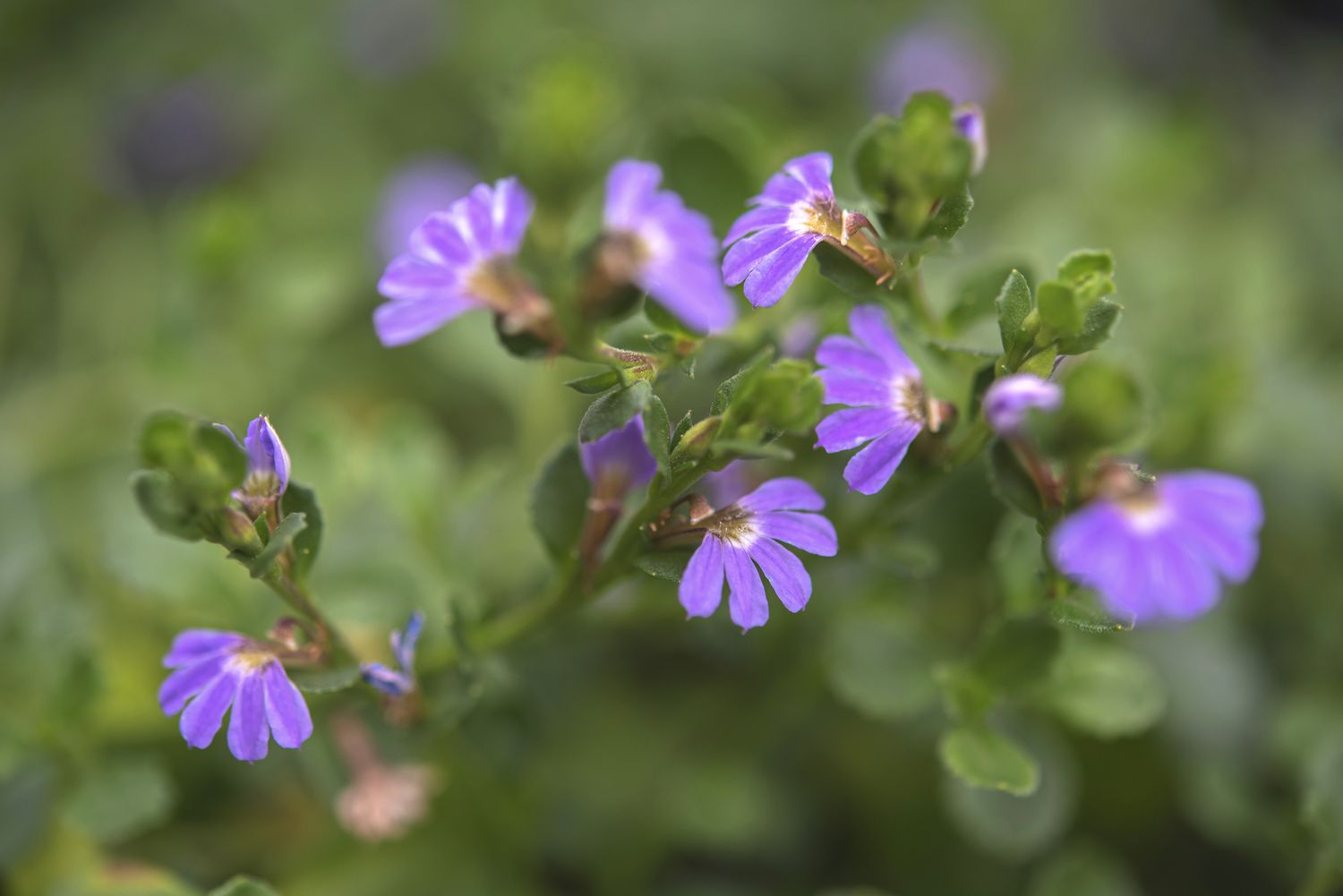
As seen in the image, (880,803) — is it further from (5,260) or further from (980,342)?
(5,260)

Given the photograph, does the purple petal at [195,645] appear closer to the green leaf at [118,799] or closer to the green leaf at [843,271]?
the green leaf at [118,799]

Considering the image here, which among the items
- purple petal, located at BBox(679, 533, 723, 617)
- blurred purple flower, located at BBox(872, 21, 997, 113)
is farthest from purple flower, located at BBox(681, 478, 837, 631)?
blurred purple flower, located at BBox(872, 21, 997, 113)

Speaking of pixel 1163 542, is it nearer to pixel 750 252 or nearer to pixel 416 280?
pixel 750 252

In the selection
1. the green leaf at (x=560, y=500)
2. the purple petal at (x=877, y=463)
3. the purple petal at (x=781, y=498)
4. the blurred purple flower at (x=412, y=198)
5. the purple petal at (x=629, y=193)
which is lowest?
the blurred purple flower at (x=412, y=198)

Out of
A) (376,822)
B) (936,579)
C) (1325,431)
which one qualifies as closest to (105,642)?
(376,822)

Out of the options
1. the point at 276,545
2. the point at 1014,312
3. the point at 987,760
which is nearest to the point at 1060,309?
the point at 1014,312

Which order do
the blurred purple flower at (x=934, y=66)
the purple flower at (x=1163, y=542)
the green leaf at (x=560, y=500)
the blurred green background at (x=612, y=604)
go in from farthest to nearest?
the blurred purple flower at (x=934, y=66) → the blurred green background at (x=612, y=604) → the green leaf at (x=560, y=500) → the purple flower at (x=1163, y=542)

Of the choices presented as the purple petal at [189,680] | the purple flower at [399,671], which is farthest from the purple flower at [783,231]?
the purple petal at [189,680]
